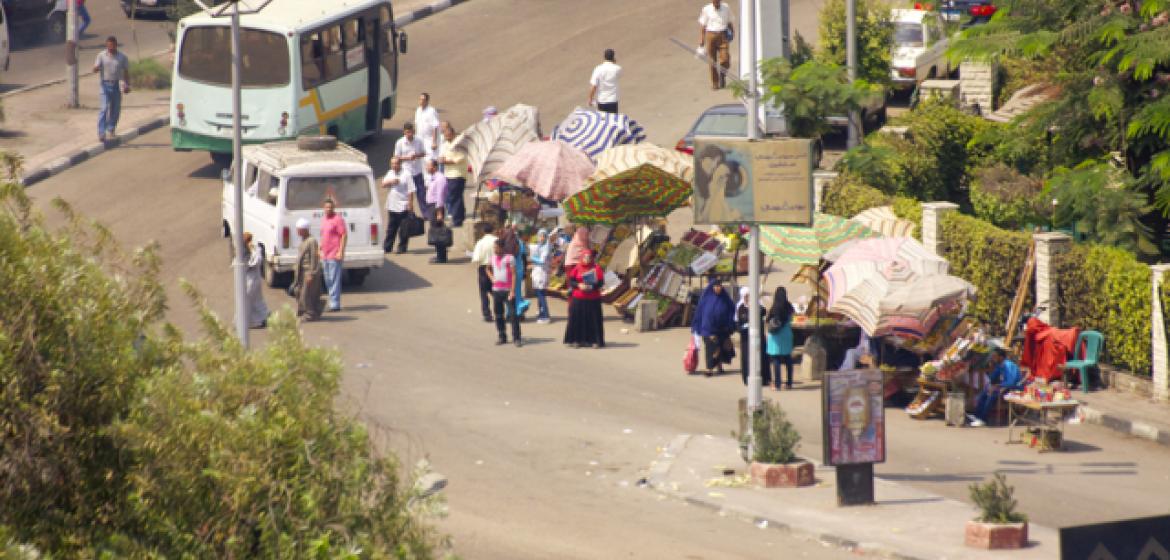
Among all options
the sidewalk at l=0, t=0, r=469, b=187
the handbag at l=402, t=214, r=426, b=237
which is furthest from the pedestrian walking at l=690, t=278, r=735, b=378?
the sidewalk at l=0, t=0, r=469, b=187

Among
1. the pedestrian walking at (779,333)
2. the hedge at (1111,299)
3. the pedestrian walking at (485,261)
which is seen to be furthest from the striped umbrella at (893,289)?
the pedestrian walking at (485,261)

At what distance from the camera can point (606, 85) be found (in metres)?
33.7

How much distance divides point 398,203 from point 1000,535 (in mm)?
14764

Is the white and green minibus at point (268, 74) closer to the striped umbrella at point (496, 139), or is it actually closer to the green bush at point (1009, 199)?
the striped umbrella at point (496, 139)

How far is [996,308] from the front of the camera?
23.6 meters

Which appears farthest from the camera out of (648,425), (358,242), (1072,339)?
(358,242)

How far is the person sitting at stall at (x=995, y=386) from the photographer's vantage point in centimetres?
2069

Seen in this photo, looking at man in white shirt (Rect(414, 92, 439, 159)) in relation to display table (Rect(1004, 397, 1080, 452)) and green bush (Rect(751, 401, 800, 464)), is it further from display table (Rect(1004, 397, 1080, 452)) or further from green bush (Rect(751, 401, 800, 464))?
green bush (Rect(751, 401, 800, 464))

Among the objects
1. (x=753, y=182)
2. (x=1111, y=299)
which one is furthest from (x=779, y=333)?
(x=1111, y=299)

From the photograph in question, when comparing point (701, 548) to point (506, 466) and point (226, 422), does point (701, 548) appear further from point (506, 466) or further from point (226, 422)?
point (226, 422)

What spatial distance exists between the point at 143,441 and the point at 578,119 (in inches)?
833

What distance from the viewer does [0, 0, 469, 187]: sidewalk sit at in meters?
33.0

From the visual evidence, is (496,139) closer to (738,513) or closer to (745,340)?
(745,340)

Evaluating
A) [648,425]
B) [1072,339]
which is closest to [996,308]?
[1072,339]
